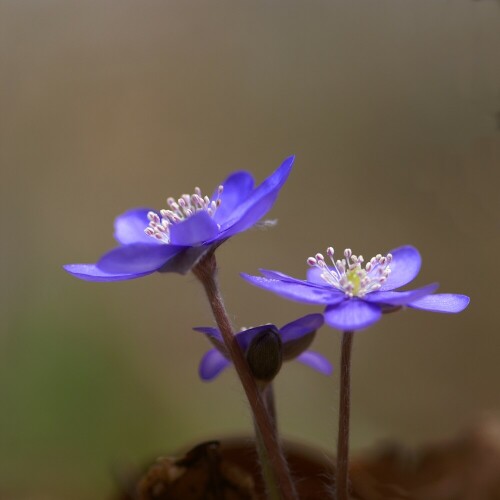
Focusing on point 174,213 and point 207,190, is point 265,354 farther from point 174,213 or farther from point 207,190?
point 207,190

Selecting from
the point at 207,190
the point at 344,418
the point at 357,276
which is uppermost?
the point at 207,190

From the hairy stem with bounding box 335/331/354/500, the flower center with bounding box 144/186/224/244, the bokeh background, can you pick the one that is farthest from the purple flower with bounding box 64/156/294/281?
the bokeh background

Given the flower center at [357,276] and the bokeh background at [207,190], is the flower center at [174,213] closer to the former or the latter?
the flower center at [357,276]

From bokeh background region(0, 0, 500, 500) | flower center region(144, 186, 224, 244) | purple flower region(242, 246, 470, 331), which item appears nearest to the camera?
purple flower region(242, 246, 470, 331)

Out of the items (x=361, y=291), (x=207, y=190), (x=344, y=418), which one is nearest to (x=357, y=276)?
(x=361, y=291)

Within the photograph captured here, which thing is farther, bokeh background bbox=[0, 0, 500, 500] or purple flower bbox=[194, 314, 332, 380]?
bokeh background bbox=[0, 0, 500, 500]

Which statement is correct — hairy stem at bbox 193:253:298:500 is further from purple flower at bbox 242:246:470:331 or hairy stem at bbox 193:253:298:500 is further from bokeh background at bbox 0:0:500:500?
bokeh background at bbox 0:0:500:500

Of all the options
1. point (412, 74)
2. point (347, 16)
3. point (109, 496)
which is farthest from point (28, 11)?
point (109, 496)
